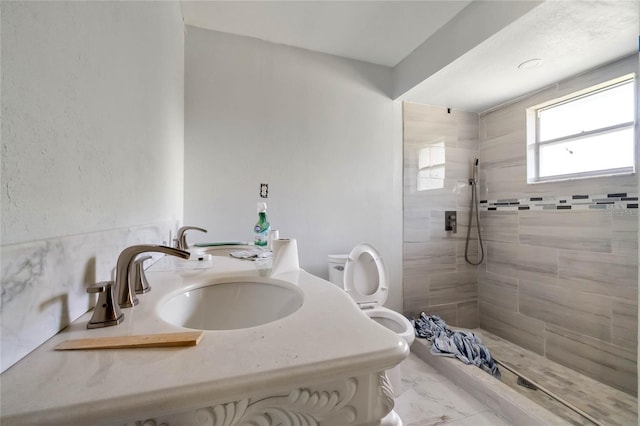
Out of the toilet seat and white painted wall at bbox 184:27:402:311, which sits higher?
white painted wall at bbox 184:27:402:311

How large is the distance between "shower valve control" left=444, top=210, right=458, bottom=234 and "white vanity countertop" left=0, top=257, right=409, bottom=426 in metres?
Result: 2.25

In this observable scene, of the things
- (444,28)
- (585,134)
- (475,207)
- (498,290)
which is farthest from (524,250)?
(444,28)

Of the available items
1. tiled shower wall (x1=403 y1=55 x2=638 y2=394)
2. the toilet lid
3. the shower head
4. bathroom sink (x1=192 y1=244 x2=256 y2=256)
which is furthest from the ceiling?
bathroom sink (x1=192 y1=244 x2=256 y2=256)

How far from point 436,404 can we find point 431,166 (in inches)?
72.2

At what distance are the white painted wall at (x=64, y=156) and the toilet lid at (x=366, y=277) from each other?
131 cm

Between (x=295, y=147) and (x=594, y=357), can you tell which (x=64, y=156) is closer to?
(x=295, y=147)

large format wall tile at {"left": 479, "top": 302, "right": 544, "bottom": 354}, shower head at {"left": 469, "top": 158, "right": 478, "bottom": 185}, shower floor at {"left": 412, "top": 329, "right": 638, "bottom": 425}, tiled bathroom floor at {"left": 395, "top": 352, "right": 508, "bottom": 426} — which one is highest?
shower head at {"left": 469, "top": 158, "right": 478, "bottom": 185}

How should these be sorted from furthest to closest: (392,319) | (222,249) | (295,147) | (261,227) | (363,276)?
(295,147)
(363,276)
(392,319)
(261,227)
(222,249)

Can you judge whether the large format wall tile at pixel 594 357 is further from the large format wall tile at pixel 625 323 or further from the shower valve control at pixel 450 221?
the shower valve control at pixel 450 221

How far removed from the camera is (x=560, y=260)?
1965mm

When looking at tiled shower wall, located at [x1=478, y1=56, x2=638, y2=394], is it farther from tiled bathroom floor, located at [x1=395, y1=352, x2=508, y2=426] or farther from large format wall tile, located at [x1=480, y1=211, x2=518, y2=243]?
tiled bathroom floor, located at [x1=395, y1=352, x2=508, y2=426]

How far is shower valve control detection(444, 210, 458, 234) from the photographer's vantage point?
8.08 feet

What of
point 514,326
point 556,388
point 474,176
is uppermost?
point 474,176

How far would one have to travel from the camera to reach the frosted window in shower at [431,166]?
7.81 ft
